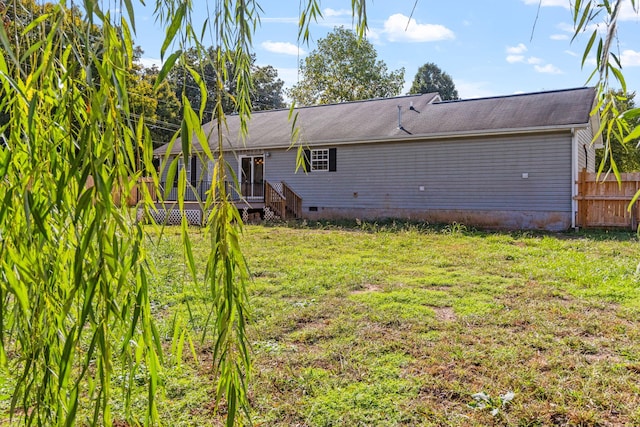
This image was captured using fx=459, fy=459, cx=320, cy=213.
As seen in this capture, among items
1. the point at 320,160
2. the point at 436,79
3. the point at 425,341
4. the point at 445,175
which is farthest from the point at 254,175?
the point at 436,79

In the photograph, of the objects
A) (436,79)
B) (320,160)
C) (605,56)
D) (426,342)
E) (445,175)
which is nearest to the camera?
(605,56)

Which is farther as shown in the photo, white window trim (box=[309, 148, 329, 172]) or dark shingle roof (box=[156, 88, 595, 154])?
white window trim (box=[309, 148, 329, 172])

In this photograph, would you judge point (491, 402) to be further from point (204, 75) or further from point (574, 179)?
point (574, 179)

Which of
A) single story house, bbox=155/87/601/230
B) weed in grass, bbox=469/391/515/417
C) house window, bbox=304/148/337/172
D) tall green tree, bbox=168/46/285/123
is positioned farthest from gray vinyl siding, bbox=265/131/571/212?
tall green tree, bbox=168/46/285/123

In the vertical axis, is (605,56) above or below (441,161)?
below

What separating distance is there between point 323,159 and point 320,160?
13 centimetres

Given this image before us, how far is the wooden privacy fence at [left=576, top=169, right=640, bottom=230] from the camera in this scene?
35.8ft

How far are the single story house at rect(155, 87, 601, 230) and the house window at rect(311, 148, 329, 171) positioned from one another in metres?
0.03

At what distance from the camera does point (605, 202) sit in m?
11.2

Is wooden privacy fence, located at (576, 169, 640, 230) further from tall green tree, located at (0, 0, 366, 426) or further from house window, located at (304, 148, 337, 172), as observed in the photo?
tall green tree, located at (0, 0, 366, 426)

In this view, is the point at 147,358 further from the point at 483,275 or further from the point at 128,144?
the point at 483,275

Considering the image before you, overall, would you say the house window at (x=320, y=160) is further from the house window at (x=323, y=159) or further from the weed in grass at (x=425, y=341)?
the weed in grass at (x=425, y=341)

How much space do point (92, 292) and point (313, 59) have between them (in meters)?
28.8

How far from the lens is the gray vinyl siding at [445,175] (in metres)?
11.7
